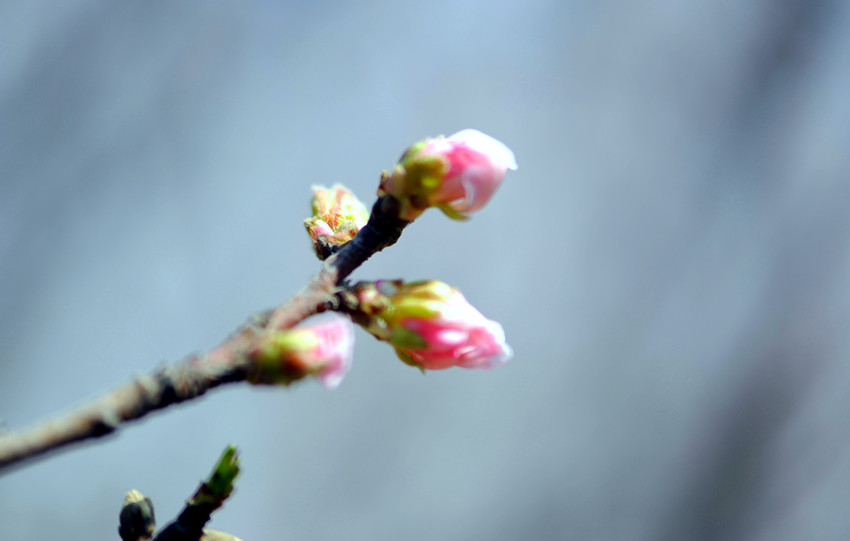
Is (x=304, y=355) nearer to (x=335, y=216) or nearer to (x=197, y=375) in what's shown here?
(x=197, y=375)

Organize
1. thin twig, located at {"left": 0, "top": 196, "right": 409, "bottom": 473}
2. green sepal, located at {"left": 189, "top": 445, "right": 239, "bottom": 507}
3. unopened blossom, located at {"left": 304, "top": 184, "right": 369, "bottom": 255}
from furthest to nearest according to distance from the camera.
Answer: unopened blossom, located at {"left": 304, "top": 184, "right": 369, "bottom": 255} < green sepal, located at {"left": 189, "top": 445, "right": 239, "bottom": 507} < thin twig, located at {"left": 0, "top": 196, "right": 409, "bottom": 473}

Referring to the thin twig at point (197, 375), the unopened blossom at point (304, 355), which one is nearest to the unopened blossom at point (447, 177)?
the thin twig at point (197, 375)

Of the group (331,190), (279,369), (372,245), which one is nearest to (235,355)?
(279,369)

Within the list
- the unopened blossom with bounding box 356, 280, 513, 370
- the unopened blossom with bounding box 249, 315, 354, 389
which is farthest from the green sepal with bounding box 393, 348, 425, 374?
the unopened blossom with bounding box 249, 315, 354, 389

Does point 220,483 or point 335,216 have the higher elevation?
point 335,216

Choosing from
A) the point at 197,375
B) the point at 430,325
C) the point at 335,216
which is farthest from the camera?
the point at 335,216

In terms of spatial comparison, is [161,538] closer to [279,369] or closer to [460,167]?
[279,369]

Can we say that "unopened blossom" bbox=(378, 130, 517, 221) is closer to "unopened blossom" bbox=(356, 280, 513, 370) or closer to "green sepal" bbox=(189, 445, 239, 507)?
"unopened blossom" bbox=(356, 280, 513, 370)

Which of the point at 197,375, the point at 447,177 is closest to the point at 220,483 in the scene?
the point at 197,375
